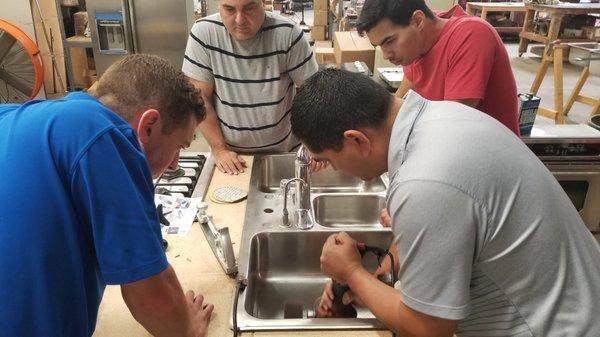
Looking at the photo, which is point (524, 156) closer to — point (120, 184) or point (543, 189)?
point (543, 189)

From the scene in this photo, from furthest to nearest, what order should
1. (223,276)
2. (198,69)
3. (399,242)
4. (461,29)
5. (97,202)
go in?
1. (198,69)
2. (461,29)
3. (223,276)
4. (399,242)
5. (97,202)

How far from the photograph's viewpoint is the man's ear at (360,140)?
3.12 ft

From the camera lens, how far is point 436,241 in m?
0.81

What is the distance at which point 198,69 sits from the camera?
1958 millimetres

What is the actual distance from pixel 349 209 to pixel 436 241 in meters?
1.02

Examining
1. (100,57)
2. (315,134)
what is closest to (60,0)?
(100,57)

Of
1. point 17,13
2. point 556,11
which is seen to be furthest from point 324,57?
point 556,11

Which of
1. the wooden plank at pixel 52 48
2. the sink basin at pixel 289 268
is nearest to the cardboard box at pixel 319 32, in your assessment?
the wooden plank at pixel 52 48

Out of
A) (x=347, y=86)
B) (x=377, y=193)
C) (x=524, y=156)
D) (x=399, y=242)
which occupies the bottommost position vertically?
(x=377, y=193)

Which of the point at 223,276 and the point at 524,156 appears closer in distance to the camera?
the point at 524,156

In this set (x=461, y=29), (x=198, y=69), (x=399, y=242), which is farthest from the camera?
(x=198, y=69)

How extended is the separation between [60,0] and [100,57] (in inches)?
28.7

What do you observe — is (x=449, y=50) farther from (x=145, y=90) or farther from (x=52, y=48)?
(x=52, y=48)

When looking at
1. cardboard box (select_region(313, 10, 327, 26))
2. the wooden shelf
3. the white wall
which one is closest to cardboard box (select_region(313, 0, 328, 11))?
cardboard box (select_region(313, 10, 327, 26))
